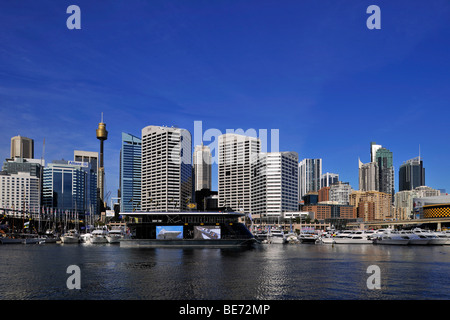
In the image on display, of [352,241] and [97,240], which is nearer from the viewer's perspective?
[352,241]

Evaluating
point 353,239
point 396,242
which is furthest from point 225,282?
point 353,239

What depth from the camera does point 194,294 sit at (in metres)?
48.4

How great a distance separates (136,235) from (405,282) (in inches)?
3824

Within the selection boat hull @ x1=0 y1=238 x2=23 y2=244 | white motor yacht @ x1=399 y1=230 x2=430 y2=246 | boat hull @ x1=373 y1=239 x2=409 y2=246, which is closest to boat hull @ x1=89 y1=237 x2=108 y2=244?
boat hull @ x1=0 y1=238 x2=23 y2=244

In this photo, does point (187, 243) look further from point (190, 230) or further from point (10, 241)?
point (10, 241)

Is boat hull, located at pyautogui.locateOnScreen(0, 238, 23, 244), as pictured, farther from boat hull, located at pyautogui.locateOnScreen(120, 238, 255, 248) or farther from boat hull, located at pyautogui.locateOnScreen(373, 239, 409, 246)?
boat hull, located at pyautogui.locateOnScreen(373, 239, 409, 246)

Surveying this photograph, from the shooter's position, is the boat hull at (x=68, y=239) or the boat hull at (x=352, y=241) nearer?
the boat hull at (x=352, y=241)

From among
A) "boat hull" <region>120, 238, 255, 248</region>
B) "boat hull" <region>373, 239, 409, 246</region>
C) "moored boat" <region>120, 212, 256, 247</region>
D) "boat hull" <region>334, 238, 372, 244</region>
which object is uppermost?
"moored boat" <region>120, 212, 256, 247</region>

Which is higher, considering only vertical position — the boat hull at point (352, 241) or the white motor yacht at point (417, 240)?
the white motor yacht at point (417, 240)

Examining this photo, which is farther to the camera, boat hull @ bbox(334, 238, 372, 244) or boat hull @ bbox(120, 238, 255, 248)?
boat hull @ bbox(334, 238, 372, 244)

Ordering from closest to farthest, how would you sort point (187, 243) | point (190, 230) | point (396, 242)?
1. point (187, 243)
2. point (190, 230)
3. point (396, 242)

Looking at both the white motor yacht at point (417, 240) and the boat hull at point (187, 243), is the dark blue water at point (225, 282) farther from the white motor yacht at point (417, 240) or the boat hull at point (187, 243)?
the white motor yacht at point (417, 240)

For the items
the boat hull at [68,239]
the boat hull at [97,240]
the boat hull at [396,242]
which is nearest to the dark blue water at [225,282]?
the boat hull at [396,242]

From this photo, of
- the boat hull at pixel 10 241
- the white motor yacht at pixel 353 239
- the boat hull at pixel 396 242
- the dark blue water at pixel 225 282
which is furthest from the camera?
the boat hull at pixel 10 241
